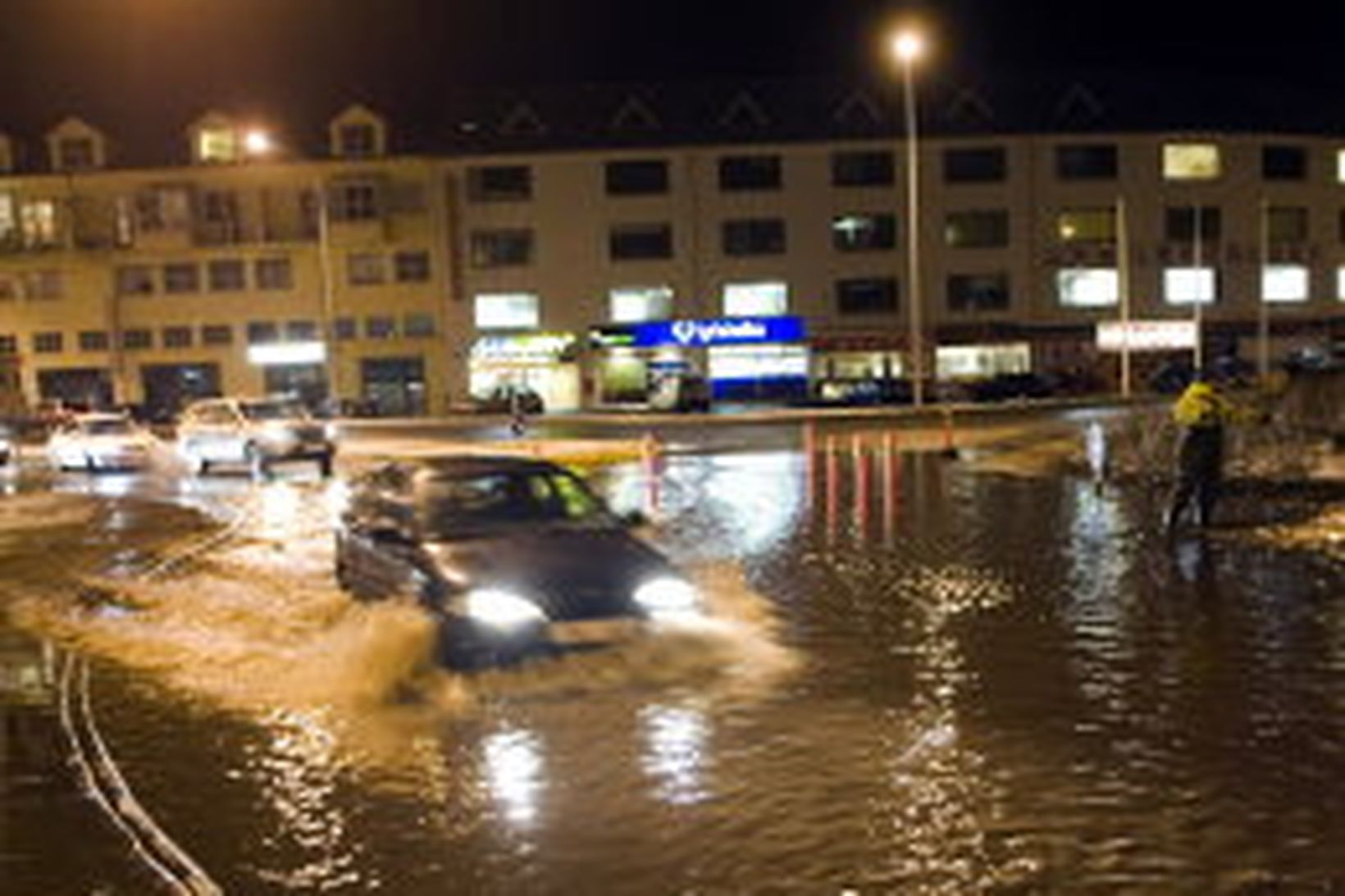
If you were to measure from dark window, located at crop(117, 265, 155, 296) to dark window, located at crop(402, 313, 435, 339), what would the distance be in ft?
37.1

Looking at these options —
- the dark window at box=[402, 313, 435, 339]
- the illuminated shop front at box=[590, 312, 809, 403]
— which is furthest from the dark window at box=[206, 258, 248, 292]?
the illuminated shop front at box=[590, 312, 809, 403]

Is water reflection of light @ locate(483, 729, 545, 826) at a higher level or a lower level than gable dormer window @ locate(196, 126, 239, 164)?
lower

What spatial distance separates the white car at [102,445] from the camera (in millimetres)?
33125

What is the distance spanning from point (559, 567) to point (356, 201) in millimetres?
55302

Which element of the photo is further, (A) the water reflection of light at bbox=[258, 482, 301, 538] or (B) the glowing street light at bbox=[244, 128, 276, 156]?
(B) the glowing street light at bbox=[244, 128, 276, 156]

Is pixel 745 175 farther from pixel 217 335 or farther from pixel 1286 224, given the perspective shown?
pixel 1286 224

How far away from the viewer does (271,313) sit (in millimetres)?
62938

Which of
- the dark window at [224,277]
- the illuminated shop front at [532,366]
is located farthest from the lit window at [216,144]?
the illuminated shop front at [532,366]

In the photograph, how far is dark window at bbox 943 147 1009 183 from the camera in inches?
2418

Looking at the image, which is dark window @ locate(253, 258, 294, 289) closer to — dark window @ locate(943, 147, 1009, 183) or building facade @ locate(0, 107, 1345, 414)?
building facade @ locate(0, 107, 1345, 414)

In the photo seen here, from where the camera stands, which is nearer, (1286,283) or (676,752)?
(676,752)

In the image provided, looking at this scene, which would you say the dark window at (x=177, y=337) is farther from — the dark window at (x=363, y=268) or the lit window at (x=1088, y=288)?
the lit window at (x=1088, y=288)

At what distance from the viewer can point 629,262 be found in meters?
60.8

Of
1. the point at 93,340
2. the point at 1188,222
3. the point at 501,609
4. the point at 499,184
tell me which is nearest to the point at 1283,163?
the point at 1188,222
